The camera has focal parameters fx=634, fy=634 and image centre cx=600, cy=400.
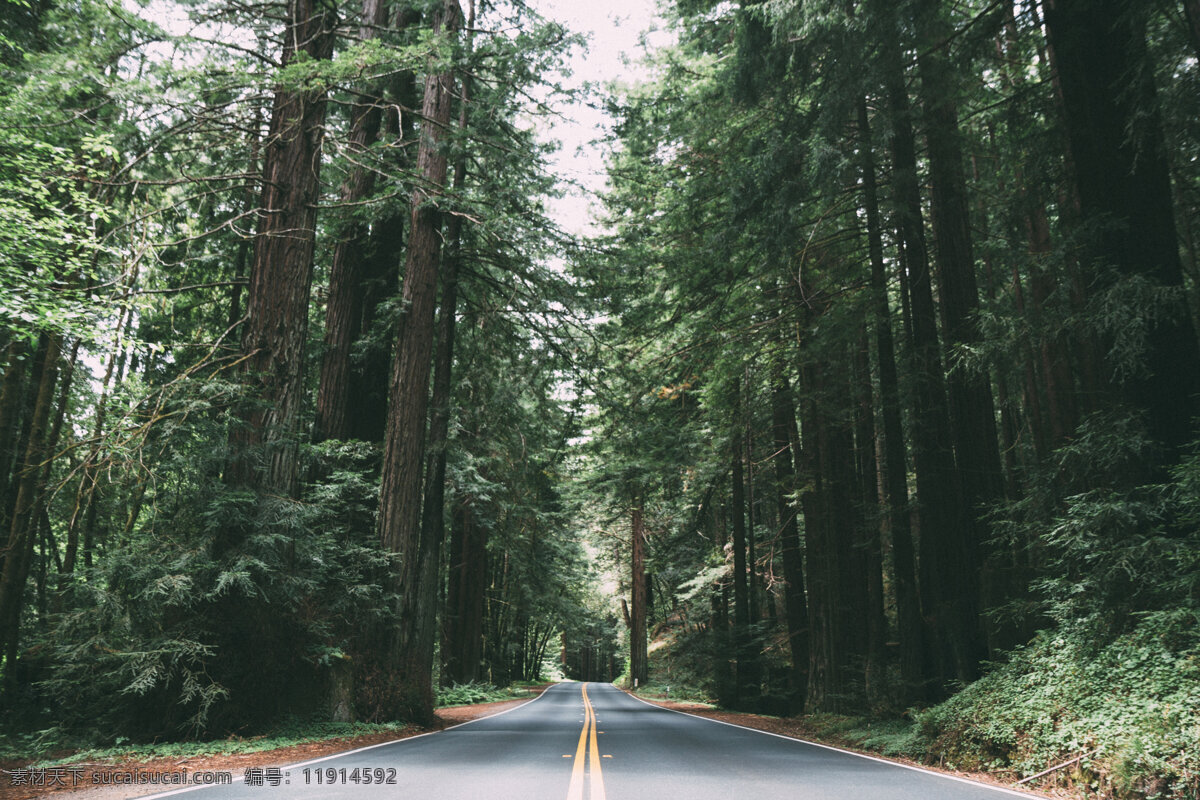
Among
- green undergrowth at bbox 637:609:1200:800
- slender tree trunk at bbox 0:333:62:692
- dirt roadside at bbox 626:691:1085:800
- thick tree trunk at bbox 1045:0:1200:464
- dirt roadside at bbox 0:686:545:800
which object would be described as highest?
thick tree trunk at bbox 1045:0:1200:464

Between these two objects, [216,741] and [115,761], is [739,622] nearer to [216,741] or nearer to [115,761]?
[216,741]

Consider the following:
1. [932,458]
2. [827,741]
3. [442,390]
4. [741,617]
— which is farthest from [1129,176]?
[741,617]

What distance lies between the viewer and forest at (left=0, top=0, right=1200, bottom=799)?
7.43 meters

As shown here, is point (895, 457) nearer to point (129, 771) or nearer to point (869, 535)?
point (869, 535)

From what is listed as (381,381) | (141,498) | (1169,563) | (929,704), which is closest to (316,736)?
A: (141,498)

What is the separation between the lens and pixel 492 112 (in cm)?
A: 1385

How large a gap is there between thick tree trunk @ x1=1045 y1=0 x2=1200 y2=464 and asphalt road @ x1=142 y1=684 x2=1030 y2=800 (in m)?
4.81

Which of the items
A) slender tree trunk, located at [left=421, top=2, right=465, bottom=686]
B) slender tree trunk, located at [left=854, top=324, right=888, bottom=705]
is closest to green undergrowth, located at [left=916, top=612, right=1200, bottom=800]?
slender tree trunk, located at [left=854, top=324, right=888, bottom=705]

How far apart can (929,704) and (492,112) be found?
14.3 meters

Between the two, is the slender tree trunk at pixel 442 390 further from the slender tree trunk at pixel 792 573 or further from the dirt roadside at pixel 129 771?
the slender tree trunk at pixel 792 573

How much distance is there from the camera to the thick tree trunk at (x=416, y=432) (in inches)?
490

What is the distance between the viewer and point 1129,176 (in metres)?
7.79

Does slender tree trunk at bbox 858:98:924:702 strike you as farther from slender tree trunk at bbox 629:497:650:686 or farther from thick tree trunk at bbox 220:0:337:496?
slender tree trunk at bbox 629:497:650:686

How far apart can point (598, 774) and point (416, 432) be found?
7949 millimetres
